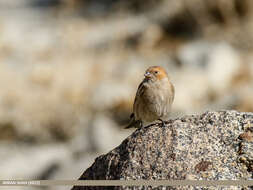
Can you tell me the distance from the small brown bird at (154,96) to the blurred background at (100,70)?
5.76 meters

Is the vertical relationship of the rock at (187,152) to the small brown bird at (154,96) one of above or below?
below

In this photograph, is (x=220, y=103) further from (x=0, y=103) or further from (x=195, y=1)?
(x=0, y=103)

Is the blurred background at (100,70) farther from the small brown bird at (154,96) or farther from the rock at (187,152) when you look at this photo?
the rock at (187,152)

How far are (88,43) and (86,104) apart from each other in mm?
3684

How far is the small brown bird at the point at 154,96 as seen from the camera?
26.6 feet

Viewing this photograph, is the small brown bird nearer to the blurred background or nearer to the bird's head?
the bird's head

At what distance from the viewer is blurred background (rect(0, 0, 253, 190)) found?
1579 cm

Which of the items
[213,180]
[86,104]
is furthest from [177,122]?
[86,104]

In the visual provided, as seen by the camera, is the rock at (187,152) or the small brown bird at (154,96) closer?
the rock at (187,152)

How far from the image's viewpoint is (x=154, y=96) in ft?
26.6

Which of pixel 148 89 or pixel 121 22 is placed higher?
pixel 121 22

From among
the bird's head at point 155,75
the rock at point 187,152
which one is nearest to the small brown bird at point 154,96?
the bird's head at point 155,75

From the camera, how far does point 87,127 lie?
16.6m

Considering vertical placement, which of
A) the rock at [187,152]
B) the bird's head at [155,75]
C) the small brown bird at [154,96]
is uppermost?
the bird's head at [155,75]
